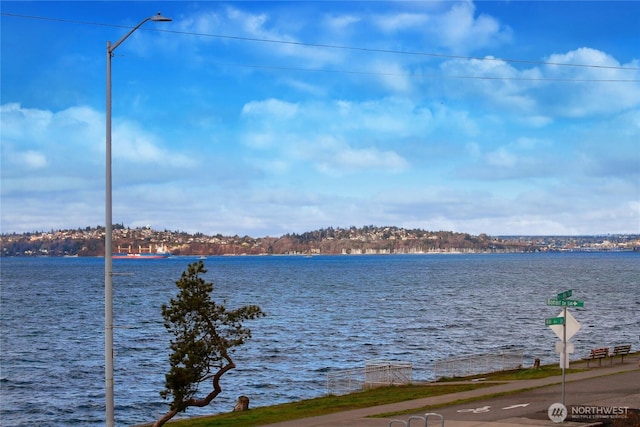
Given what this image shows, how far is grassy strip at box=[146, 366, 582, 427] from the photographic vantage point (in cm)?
2452

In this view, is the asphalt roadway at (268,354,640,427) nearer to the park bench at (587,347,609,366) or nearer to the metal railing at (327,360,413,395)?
the metal railing at (327,360,413,395)

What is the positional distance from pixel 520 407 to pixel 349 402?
6.50 meters

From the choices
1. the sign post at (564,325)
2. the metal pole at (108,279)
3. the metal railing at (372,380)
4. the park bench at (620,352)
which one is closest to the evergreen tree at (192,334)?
the metal pole at (108,279)

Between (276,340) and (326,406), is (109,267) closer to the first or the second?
(326,406)

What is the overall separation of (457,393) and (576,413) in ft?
23.0

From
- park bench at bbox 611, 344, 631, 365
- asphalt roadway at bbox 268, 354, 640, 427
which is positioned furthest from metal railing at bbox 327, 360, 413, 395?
park bench at bbox 611, 344, 631, 365

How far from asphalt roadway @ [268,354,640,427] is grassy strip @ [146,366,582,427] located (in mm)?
952

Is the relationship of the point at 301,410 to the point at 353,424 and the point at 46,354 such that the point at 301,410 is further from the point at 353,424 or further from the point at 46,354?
the point at 46,354

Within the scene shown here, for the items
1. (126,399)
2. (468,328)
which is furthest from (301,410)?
(468,328)

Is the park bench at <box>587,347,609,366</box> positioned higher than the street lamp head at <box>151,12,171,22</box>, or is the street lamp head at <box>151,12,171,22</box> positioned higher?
the street lamp head at <box>151,12,171,22</box>

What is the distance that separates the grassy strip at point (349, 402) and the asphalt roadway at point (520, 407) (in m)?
0.95

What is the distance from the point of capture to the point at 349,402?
2739cm

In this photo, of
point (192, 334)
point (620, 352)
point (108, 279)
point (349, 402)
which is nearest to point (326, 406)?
point (349, 402)

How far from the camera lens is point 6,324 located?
255 feet
